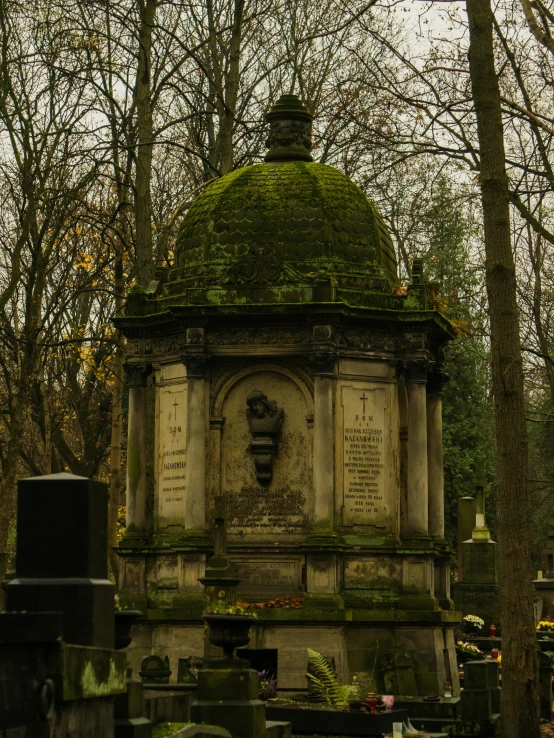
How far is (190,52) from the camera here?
2673 centimetres

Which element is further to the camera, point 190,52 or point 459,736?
point 190,52

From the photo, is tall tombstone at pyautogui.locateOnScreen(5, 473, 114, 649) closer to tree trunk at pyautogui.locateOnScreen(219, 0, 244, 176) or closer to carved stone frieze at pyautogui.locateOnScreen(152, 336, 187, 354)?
carved stone frieze at pyautogui.locateOnScreen(152, 336, 187, 354)

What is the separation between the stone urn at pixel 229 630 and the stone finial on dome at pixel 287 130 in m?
10.4

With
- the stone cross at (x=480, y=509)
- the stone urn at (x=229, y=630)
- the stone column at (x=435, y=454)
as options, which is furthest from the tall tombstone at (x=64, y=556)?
the stone cross at (x=480, y=509)

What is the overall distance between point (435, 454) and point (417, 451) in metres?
1.62

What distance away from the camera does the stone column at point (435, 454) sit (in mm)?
21688

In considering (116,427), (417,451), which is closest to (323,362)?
(417,451)

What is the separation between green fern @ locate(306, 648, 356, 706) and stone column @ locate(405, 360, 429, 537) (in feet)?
8.95

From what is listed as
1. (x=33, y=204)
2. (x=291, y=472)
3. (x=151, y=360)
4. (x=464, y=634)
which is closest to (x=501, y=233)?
(x=291, y=472)

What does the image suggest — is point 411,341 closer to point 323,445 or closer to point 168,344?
point 323,445

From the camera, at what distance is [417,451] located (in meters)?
20.2

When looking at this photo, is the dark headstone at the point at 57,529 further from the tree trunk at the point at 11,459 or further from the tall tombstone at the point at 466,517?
the tall tombstone at the point at 466,517

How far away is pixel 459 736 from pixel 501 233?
5.43m

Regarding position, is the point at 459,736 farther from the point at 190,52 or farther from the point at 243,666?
the point at 190,52
